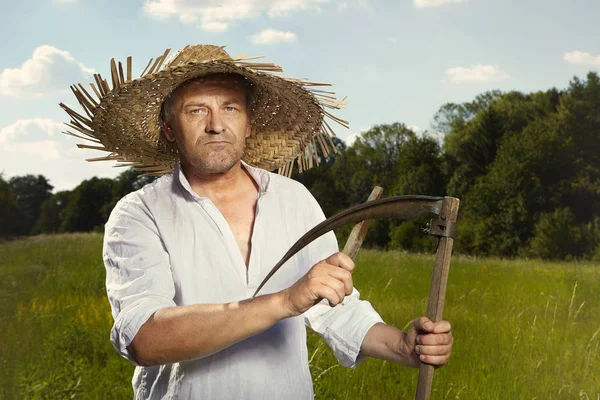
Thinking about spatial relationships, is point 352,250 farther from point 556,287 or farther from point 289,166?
point 556,287

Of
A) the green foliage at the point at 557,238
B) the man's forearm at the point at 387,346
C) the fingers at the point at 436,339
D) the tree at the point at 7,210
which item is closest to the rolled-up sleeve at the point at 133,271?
the man's forearm at the point at 387,346

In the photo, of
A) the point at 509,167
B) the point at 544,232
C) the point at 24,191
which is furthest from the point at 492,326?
the point at 509,167

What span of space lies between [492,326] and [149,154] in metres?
4.07

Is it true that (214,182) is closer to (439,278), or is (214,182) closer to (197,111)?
(197,111)

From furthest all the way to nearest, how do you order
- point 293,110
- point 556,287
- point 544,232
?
1. point 544,232
2. point 556,287
3. point 293,110

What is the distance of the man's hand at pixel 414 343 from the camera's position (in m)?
2.02

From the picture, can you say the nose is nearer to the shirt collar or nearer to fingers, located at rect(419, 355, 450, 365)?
the shirt collar

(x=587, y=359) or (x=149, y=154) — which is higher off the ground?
(x=149, y=154)

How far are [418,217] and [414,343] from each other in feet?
1.55

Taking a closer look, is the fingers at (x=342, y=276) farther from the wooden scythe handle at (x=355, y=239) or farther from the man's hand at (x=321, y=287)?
the wooden scythe handle at (x=355, y=239)

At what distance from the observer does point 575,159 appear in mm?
33031

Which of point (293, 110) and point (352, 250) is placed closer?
point (352, 250)

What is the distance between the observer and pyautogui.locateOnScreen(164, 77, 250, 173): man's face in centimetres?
227

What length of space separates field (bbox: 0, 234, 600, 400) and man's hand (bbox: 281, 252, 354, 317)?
2.42 m
